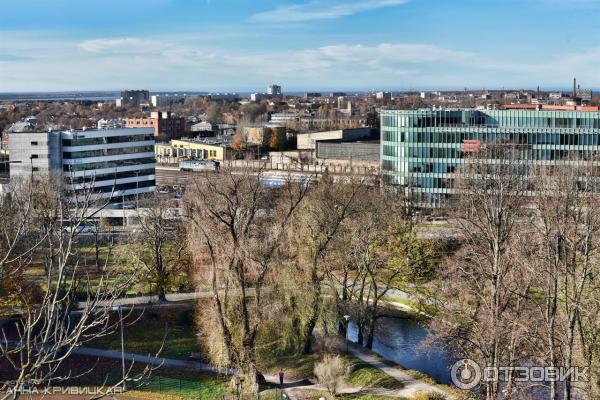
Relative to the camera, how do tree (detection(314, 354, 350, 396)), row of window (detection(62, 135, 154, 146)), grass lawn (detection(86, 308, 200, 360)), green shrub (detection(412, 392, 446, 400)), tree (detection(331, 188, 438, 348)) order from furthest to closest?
row of window (detection(62, 135, 154, 146)) → tree (detection(331, 188, 438, 348)) → grass lawn (detection(86, 308, 200, 360)) → tree (detection(314, 354, 350, 396)) → green shrub (detection(412, 392, 446, 400))

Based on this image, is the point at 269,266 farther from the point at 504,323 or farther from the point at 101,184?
the point at 101,184

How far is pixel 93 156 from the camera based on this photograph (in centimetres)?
6675

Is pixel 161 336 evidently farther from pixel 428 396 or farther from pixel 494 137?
pixel 494 137

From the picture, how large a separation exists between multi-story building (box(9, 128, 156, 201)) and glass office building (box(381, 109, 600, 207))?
23284 millimetres

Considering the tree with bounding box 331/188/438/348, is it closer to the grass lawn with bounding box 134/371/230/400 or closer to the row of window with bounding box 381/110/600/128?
the grass lawn with bounding box 134/371/230/400

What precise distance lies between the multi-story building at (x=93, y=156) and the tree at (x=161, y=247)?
17754 mm

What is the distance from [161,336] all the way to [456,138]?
132ft

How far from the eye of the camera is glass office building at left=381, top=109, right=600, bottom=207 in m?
62.7

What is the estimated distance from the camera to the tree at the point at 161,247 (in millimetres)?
38531

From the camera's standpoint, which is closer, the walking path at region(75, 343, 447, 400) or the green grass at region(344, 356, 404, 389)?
the walking path at region(75, 343, 447, 400)

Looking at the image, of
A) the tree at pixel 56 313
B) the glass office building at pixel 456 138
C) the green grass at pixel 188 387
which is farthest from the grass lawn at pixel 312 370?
the glass office building at pixel 456 138

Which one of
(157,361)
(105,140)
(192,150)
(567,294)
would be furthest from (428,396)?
(192,150)

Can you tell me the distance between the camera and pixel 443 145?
6606 cm

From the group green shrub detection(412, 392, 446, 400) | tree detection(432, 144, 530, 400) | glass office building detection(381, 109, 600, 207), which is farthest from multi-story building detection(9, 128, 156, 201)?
green shrub detection(412, 392, 446, 400)
